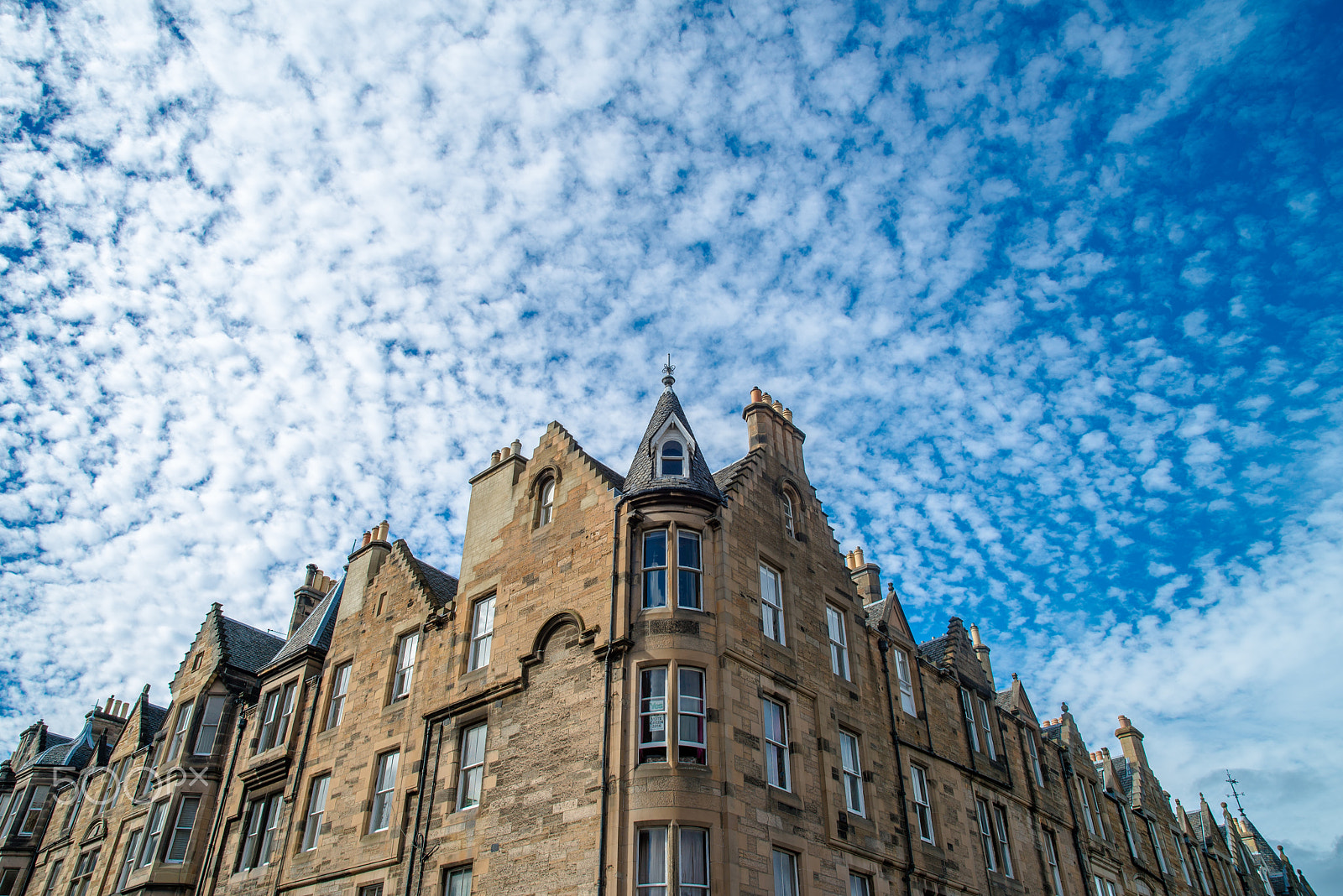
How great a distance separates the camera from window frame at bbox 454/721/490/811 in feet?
69.7

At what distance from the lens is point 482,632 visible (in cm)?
2400

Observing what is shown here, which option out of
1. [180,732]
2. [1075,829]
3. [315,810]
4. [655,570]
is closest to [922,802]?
[655,570]

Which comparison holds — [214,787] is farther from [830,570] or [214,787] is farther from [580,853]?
[830,570]

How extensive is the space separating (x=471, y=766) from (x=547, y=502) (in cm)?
702

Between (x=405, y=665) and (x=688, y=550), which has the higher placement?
(x=688, y=550)

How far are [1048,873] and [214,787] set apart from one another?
28.2m

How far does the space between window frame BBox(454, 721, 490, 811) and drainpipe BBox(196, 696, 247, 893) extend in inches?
451

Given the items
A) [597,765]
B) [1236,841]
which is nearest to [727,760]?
[597,765]

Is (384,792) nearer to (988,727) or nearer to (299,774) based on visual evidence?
(299,774)

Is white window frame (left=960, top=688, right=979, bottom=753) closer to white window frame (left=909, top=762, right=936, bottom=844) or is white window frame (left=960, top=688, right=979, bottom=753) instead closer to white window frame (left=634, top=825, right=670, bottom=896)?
white window frame (left=909, top=762, right=936, bottom=844)

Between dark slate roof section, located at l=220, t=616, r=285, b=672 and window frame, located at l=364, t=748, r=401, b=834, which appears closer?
window frame, located at l=364, t=748, r=401, b=834

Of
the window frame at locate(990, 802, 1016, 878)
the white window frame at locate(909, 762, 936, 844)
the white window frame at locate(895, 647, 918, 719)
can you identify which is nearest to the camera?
the white window frame at locate(909, 762, 936, 844)

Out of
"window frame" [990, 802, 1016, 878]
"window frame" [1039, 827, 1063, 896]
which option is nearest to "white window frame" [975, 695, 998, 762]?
"window frame" [990, 802, 1016, 878]

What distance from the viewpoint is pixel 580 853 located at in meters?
17.6
